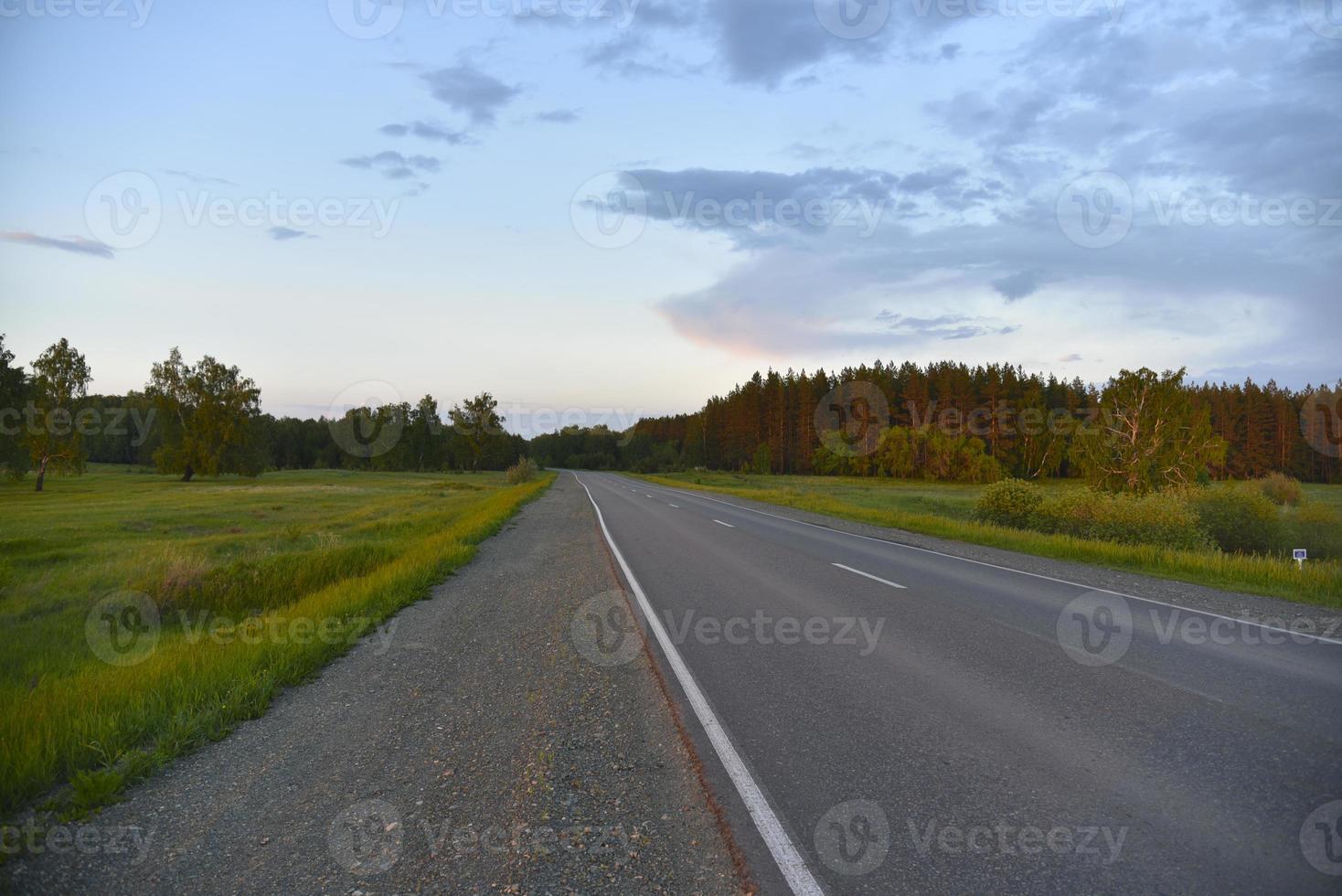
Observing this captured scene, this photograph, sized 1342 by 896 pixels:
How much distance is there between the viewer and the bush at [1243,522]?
841 inches

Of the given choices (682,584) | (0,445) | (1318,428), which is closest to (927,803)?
(682,584)

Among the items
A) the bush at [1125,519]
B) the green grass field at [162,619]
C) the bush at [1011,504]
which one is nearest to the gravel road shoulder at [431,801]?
the green grass field at [162,619]

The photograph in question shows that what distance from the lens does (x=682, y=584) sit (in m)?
10.9

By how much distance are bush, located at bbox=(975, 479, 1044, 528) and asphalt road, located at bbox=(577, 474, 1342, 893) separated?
47.9 feet

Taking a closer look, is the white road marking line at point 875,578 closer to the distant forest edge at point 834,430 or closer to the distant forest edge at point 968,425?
the distant forest edge at point 834,430

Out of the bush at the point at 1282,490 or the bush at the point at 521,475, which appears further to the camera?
the bush at the point at 521,475

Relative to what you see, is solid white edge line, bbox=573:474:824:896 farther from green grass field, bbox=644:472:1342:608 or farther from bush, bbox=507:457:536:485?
bush, bbox=507:457:536:485

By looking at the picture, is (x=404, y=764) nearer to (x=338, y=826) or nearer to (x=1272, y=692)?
(x=338, y=826)

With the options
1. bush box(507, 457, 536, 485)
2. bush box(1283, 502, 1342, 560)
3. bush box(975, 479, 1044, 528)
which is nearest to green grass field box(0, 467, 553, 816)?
bush box(975, 479, 1044, 528)

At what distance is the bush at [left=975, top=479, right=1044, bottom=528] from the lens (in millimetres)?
22562

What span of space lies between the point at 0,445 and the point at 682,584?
4113 centimetres

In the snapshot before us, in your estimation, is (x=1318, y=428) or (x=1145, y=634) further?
(x=1318, y=428)

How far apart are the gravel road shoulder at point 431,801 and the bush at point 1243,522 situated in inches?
929

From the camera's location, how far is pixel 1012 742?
4453mm
